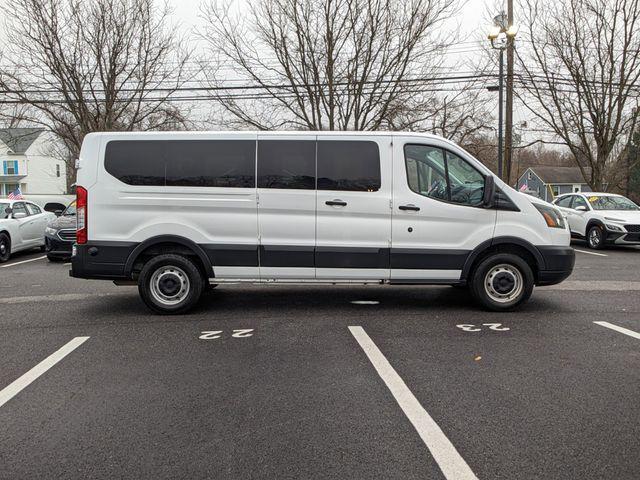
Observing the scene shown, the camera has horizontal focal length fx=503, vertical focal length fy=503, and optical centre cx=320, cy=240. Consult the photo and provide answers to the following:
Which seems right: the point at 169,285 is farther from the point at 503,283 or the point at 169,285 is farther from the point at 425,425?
the point at 503,283

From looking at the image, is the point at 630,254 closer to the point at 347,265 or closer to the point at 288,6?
the point at 347,265

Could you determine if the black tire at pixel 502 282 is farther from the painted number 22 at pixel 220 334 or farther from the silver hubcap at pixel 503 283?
the painted number 22 at pixel 220 334

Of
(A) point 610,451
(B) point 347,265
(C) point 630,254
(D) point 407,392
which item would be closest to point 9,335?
(B) point 347,265

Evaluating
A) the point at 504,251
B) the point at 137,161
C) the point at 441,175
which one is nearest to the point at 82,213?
the point at 137,161

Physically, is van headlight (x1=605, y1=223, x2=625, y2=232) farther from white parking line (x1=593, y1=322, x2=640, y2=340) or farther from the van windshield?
white parking line (x1=593, y1=322, x2=640, y2=340)

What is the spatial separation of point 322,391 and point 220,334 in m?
1.95

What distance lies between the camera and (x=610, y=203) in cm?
1488

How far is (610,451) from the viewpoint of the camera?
2867 millimetres

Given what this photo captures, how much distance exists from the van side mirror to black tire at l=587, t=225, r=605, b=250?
9.64 meters

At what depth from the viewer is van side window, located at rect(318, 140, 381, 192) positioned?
5988 mm

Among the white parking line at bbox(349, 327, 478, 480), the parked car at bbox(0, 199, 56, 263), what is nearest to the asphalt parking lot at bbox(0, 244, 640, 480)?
the white parking line at bbox(349, 327, 478, 480)

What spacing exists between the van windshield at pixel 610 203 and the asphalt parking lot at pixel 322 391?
9.02 meters

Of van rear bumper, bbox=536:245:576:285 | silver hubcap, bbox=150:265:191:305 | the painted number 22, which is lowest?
the painted number 22

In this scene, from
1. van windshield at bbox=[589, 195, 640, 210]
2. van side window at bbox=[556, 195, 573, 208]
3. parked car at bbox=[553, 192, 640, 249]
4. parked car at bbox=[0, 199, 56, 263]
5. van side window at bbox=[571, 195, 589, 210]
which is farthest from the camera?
van side window at bbox=[556, 195, 573, 208]
